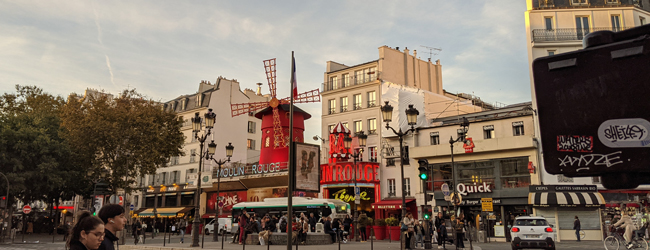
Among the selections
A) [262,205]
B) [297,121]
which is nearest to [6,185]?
[262,205]

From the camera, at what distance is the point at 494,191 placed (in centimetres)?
3111

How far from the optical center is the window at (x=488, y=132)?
33156mm

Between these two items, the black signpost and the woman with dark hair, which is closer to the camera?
the black signpost

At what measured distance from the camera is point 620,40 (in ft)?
8.80

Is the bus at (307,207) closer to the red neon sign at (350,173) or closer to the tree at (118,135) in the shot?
the red neon sign at (350,173)

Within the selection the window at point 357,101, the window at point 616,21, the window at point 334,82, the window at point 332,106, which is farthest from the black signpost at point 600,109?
the window at point 334,82

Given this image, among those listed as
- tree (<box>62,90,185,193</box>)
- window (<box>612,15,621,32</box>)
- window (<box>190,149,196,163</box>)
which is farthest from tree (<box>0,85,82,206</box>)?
window (<box>612,15,621,32</box>)

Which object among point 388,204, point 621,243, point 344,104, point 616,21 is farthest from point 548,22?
point 621,243

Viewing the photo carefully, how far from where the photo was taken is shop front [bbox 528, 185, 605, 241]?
27.4 m

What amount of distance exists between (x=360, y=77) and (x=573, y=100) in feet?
131

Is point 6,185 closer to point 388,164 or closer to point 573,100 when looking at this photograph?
point 388,164

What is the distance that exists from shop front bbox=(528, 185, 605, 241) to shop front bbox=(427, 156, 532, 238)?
1.51 m

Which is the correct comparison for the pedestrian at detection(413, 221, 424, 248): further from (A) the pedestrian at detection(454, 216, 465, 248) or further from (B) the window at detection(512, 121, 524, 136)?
(B) the window at detection(512, 121, 524, 136)

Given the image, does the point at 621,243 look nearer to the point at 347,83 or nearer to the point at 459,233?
the point at 459,233
